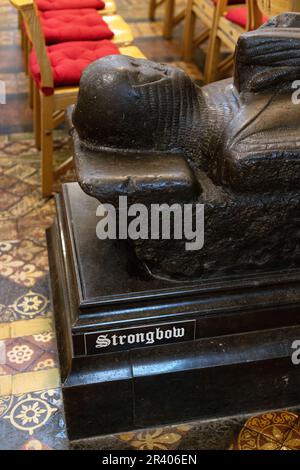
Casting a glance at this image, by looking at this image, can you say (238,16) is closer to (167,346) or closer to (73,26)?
(73,26)

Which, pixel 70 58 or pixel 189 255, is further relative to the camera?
pixel 70 58

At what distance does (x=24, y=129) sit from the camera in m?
3.12

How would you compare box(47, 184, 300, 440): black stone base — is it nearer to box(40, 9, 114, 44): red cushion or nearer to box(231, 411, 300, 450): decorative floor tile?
box(231, 411, 300, 450): decorative floor tile

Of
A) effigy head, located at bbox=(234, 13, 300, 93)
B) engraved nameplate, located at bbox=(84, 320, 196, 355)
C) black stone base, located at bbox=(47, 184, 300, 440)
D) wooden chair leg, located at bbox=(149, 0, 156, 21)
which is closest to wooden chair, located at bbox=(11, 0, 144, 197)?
black stone base, located at bbox=(47, 184, 300, 440)

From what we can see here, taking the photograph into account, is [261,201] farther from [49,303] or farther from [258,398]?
[49,303]

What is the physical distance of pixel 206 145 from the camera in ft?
5.26

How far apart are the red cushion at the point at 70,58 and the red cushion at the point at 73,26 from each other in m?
0.07

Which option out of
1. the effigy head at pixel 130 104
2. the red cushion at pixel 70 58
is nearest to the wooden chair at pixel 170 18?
the red cushion at pixel 70 58

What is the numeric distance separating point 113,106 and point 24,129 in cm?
172

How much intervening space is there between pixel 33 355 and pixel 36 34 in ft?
3.96

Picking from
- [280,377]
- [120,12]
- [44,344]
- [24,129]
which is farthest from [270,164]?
[120,12]

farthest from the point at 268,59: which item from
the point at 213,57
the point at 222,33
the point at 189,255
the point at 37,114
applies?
the point at 213,57

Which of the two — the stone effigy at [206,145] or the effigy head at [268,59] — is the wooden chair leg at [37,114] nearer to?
the stone effigy at [206,145]

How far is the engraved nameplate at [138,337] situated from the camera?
160 centimetres
